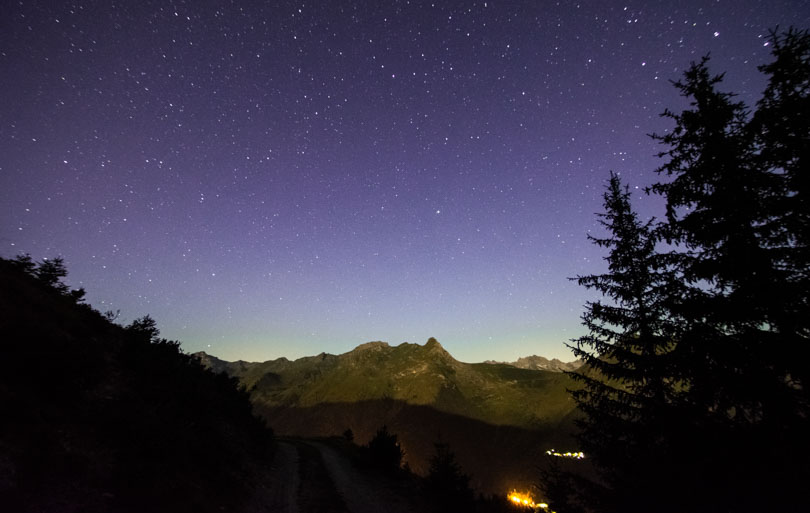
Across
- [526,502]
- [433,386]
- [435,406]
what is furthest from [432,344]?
[526,502]

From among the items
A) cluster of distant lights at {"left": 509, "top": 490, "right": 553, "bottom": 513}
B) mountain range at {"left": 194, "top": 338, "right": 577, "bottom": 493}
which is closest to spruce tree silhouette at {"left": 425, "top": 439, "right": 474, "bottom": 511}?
cluster of distant lights at {"left": 509, "top": 490, "right": 553, "bottom": 513}

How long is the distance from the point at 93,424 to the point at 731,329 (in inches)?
631

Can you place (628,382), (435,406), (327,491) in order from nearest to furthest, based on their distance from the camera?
(628,382)
(327,491)
(435,406)

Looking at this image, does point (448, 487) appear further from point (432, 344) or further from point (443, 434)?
point (432, 344)

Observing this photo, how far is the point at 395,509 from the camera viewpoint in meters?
12.3

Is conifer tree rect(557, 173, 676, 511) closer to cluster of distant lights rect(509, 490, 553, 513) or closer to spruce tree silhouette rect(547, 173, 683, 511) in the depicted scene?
spruce tree silhouette rect(547, 173, 683, 511)

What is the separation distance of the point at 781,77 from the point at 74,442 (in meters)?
18.2

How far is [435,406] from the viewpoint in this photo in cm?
13362

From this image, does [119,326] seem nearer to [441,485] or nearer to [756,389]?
[441,485]

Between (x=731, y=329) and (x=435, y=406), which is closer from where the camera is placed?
(x=731, y=329)

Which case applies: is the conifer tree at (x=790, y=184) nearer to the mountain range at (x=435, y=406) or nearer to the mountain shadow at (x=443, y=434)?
the mountain shadow at (x=443, y=434)

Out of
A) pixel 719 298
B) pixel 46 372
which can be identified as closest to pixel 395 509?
pixel 46 372

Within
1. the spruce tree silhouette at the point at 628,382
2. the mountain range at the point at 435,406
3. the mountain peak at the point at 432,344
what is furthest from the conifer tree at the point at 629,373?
the mountain peak at the point at 432,344

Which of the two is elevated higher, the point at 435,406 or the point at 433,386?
the point at 433,386
